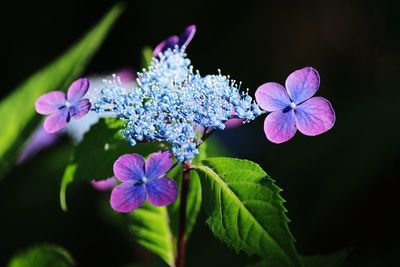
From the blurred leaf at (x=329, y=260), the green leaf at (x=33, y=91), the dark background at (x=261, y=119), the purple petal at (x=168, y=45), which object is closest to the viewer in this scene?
the blurred leaf at (x=329, y=260)

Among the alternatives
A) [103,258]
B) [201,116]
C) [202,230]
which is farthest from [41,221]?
[201,116]

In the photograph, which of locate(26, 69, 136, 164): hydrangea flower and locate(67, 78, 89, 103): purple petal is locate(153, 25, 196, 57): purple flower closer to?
locate(67, 78, 89, 103): purple petal

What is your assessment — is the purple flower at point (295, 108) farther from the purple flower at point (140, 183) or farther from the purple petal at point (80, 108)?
the purple petal at point (80, 108)

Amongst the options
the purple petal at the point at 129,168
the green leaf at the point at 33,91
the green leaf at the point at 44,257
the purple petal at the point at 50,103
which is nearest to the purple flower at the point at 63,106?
the purple petal at the point at 50,103

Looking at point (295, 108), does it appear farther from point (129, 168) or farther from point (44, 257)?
point (44, 257)

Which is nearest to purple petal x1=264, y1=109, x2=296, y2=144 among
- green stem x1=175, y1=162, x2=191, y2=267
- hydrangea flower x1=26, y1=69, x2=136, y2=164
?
green stem x1=175, y1=162, x2=191, y2=267

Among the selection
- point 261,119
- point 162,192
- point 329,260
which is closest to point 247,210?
point 162,192
